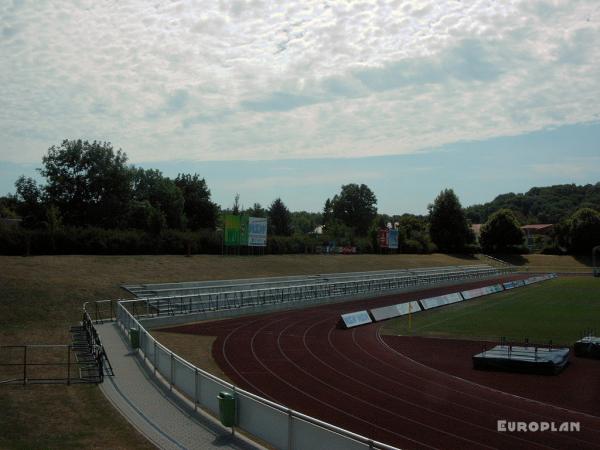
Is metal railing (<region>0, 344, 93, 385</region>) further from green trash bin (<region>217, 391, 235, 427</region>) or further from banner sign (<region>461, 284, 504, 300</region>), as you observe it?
banner sign (<region>461, 284, 504, 300</region>)

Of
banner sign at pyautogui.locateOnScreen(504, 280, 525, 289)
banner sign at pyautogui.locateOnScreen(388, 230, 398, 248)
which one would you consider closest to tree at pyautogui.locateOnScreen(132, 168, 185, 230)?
banner sign at pyautogui.locateOnScreen(388, 230, 398, 248)

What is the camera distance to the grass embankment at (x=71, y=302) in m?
12.3

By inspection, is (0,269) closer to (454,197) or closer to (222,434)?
(222,434)

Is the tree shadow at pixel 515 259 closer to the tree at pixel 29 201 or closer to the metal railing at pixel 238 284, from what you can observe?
the metal railing at pixel 238 284

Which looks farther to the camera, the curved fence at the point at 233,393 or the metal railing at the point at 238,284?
the metal railing at the point at 238,284

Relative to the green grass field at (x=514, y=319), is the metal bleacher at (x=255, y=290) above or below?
above

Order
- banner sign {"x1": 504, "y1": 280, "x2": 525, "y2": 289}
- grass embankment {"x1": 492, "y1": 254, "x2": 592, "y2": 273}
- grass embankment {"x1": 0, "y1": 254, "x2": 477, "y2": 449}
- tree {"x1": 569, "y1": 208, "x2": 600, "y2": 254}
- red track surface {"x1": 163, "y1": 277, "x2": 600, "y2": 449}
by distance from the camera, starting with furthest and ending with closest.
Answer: tree {"x1": 569, "y1": 208, "x2": 600, "y2": 254}
grass embankment {"x1": 492, "y1": 254, "x2": 592, "y2": 273}
banner sign {"x1": 504, "y1": 280, "x2": 525, "y2": 289}
red track surface {"x1": 163, "y1": 277, "x2": 600, "y2": 449}
grass embankment {"x1": 0, "y1": 254, "x2": 477, "y2": 449}

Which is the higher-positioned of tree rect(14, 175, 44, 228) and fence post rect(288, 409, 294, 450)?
tree rect(14, 175, 44, 228)

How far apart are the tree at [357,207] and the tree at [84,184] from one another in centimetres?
9362

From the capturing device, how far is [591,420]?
47.6 ft

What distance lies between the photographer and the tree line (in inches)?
2192

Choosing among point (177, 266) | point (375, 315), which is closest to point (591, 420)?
point (375, 315)

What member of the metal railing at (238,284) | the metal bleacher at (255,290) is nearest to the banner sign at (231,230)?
the metal railing at (238,284)

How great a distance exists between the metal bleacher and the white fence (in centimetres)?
1638
